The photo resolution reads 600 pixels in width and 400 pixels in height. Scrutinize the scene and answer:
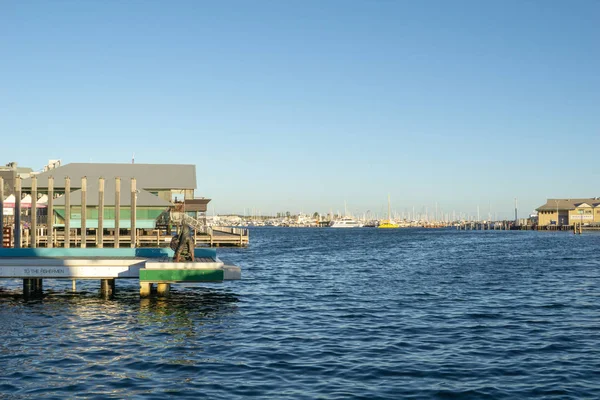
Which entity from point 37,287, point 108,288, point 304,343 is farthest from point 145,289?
point 304,343

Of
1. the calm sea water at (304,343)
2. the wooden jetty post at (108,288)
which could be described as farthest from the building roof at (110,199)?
the wooden jetty post at (108,288)

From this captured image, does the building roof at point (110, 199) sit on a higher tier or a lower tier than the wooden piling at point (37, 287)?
higher

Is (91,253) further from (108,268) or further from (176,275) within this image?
(176,275)

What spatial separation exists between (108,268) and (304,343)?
45.3 feet

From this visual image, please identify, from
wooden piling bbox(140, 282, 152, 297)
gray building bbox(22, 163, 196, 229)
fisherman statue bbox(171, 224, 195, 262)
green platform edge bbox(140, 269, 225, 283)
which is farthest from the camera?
gray building bbox(22, 163, 196, 229)

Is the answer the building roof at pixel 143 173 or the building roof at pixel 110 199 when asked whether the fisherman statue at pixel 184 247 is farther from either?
the building roof at pixel 143 173

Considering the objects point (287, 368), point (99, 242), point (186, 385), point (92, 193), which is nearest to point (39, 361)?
point (186, 385)

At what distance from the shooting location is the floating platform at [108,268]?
94.1 feet

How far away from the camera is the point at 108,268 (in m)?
30.5

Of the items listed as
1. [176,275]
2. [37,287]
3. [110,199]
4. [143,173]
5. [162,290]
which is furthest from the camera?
[143,173]

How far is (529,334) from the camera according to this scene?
22.2 m

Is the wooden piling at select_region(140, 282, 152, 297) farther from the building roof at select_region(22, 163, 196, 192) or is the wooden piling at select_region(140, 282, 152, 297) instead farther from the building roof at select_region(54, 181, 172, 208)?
the building roof at select_region(22, 163, 196, 192)

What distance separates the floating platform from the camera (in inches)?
1129

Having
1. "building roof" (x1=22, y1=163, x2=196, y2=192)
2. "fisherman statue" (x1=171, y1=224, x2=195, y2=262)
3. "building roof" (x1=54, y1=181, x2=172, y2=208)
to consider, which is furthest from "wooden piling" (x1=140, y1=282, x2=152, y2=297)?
"building roof" (x1=22, y1=163, x2=196, y2=192)
